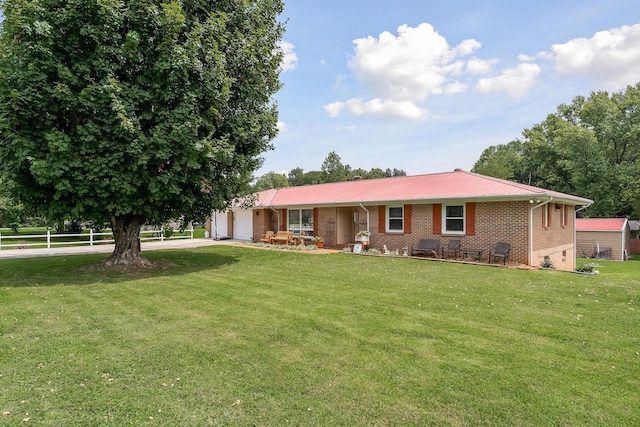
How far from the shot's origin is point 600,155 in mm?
34688

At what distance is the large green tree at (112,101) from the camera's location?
873 centimetres

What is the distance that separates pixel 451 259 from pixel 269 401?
474 inches

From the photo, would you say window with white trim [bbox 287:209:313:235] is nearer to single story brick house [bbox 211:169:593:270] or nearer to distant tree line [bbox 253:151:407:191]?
single story brick house [bbox 211:169:593:270]

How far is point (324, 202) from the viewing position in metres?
18.6

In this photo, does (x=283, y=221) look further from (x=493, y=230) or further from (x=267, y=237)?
(x=493, y=230)

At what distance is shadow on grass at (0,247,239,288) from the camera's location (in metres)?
9.52

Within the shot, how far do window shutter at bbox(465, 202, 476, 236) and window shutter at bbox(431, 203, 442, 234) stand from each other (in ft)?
3.56

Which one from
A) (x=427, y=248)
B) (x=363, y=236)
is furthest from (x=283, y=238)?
(x=427, y=248)

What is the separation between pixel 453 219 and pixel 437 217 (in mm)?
635

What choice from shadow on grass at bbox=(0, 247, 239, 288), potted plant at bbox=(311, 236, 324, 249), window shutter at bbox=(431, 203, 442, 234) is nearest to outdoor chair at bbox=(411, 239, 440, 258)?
window shutter at bbox=(431, 203, 442, 234)

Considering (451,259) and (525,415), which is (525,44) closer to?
(451,259)

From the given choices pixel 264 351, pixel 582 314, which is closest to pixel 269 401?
pixel 264 351

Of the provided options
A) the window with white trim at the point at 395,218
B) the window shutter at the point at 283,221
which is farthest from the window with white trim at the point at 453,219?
the window shutter at the point at 283,221

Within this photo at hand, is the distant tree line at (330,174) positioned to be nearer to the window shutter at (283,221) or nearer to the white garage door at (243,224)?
the white garage door at (243,224)
